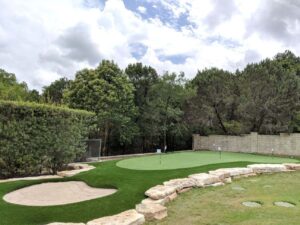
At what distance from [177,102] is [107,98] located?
5.70 metres

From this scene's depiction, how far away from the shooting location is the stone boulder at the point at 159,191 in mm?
5543

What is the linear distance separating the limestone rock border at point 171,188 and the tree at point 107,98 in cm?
902

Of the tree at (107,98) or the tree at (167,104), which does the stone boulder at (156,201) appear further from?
the tree at (167,104)

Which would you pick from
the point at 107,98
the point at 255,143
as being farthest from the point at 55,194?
the point at 255,143

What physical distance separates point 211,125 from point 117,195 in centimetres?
1458

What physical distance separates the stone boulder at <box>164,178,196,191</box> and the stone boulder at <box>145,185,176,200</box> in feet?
0.73

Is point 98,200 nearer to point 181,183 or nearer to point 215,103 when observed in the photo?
point 181,183

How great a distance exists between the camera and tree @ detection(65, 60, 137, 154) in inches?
636

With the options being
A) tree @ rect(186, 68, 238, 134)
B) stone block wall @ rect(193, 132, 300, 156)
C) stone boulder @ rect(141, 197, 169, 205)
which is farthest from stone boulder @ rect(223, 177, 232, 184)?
tree @ rect(186, 68, 238, 134)

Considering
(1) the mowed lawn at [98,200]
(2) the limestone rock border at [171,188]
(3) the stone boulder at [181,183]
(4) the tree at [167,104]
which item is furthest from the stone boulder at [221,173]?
(4) the tree at [167,104]

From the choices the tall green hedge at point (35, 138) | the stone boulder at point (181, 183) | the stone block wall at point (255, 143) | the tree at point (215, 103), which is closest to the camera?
the stone boulder at point (181, 183)

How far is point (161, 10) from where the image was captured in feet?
34.8

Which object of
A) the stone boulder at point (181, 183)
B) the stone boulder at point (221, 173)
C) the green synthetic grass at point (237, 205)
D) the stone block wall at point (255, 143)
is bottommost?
the green synthetic grass at point (237, 205)

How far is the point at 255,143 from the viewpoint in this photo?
1594 centimetres
